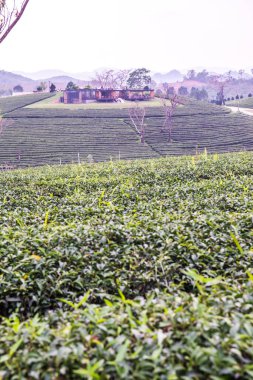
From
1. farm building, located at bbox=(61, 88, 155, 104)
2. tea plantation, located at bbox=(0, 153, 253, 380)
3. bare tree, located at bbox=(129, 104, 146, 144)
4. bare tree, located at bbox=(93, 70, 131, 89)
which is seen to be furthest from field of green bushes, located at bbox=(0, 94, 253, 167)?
bare tree, located at bbox=(93, 70, 131, 89)

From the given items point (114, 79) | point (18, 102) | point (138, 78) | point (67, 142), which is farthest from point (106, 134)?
point (114, 79)

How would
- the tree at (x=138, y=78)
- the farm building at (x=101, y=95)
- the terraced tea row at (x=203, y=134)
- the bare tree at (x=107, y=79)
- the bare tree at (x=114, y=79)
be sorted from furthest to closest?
1. the bare tree at (x=107, y=79)
2. the bare tree at (x=114, y=79)
3. the tree at (x=138, y=78)
4. the farm building at (x=101, y=95)
5. the terraced tea row at (x=203, y=134)

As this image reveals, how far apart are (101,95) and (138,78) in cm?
3253

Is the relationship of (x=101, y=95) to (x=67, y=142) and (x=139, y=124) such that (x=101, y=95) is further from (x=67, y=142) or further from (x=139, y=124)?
(x=67, y=142)

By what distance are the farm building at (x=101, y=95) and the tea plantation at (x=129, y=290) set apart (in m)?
66.9

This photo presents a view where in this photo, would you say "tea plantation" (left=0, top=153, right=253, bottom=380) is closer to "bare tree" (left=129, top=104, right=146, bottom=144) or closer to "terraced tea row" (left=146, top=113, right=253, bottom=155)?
"terraced tea row" (left=146, top=113, right=253, bottom=155)

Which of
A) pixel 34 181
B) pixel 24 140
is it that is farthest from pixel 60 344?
pixel 24 140

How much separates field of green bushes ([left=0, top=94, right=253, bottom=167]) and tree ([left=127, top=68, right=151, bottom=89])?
38.4m

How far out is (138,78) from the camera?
332 feet

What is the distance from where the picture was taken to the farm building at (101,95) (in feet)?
232

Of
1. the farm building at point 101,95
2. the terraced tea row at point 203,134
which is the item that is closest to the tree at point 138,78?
the farm building at point 101,95

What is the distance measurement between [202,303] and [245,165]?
738 cm

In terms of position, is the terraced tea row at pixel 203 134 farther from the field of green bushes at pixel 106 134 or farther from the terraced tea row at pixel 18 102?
the terraced tea row at pixel 18 102

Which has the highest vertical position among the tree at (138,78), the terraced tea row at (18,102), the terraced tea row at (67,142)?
the tree at (138,78)
